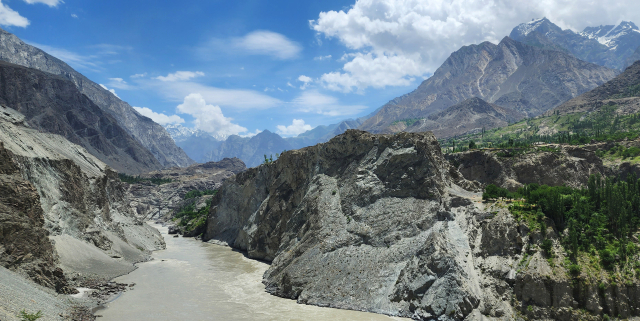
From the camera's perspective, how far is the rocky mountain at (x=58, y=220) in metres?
33.7

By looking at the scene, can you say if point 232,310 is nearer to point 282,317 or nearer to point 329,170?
point 282,317

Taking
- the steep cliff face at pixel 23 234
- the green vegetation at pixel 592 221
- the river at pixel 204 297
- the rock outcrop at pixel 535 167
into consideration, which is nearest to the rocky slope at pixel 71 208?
the steep cliff face at pixel 23 234

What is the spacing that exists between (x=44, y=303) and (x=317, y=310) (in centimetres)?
2295

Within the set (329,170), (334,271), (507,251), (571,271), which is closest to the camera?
(571,271)

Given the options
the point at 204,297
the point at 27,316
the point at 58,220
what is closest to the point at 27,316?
the point at 27,316

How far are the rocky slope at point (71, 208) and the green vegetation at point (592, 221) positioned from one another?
1959 inches

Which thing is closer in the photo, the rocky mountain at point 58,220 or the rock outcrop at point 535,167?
the rocky mountain at point 58,220

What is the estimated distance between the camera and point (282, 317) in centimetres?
3588

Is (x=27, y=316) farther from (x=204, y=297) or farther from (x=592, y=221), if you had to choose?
(x=592, y=221)

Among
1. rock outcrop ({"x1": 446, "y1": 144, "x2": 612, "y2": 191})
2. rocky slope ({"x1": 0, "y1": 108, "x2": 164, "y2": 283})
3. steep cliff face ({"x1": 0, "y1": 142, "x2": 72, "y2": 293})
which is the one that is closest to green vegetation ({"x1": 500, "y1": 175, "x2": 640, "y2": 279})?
rock outcrop ({"x1": 446, "y1": 144, "x2": 612, "y2": 191})

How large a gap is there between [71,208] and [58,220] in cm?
437

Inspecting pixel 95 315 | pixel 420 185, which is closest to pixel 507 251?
pixel 420 185

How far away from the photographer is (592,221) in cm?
3638

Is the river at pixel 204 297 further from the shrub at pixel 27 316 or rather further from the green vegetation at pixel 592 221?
the green vegetation at pixel 592 221
